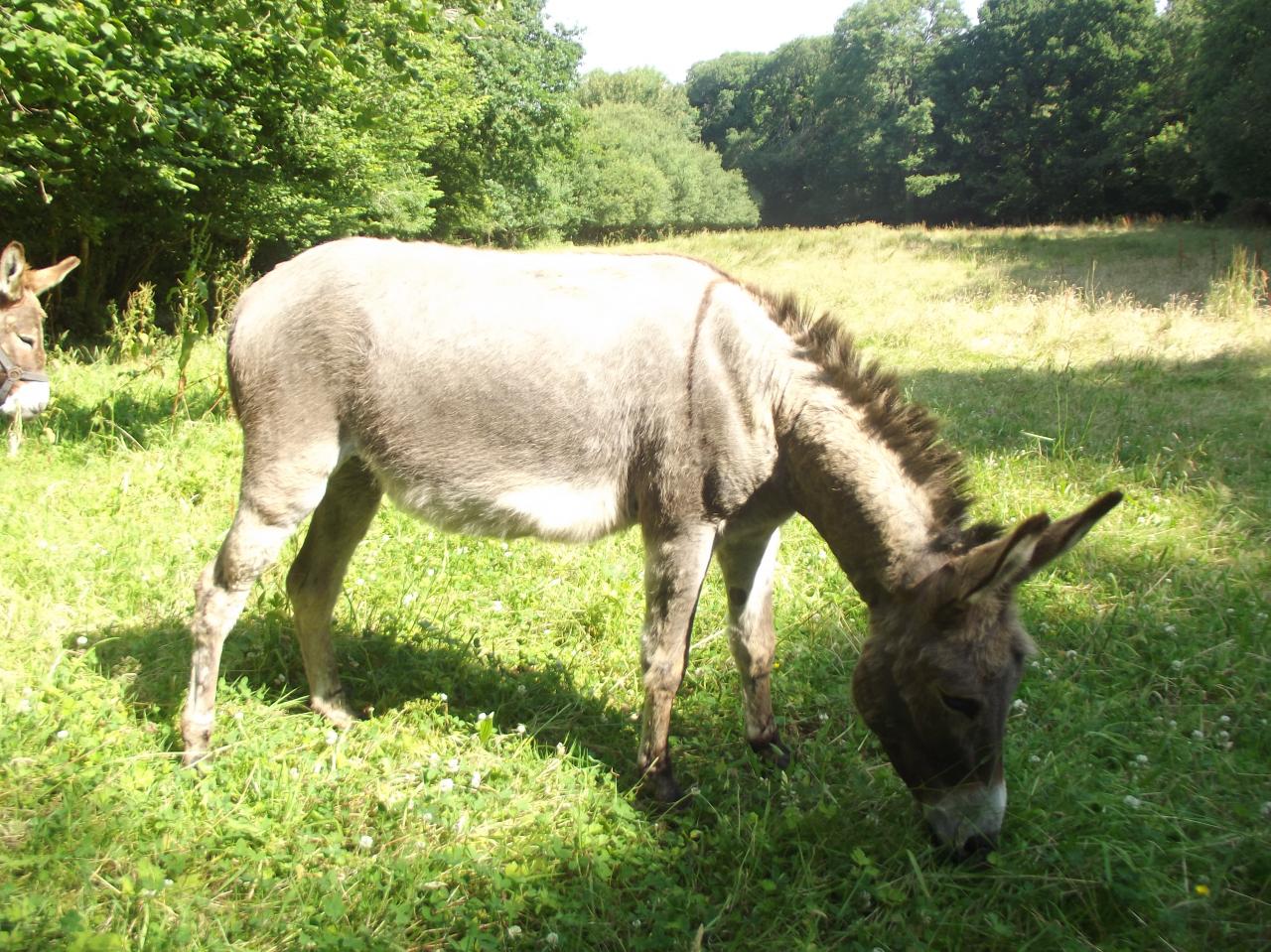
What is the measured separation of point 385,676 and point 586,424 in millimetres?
1644

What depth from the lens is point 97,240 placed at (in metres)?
10.5

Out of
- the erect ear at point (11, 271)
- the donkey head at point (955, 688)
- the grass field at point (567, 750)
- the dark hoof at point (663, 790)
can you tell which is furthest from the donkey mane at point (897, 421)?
the erect ear at point (11, 271)

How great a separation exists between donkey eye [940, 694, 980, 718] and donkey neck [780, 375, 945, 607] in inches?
14.4

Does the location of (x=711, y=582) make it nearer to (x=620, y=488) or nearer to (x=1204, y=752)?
(x=620, y=488)

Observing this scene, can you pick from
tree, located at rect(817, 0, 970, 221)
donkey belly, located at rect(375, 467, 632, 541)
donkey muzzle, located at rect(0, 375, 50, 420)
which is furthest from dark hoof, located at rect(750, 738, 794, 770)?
tree, located at rect(817, 0, 970, 221)

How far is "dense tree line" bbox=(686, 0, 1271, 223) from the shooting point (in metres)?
26.0

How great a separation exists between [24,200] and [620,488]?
11.0 meters

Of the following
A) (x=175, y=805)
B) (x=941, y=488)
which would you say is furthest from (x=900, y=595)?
(x=175, y=805)

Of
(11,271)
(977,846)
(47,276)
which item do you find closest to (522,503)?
(977,846)

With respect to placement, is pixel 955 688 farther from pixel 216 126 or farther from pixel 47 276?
pixel 216 126

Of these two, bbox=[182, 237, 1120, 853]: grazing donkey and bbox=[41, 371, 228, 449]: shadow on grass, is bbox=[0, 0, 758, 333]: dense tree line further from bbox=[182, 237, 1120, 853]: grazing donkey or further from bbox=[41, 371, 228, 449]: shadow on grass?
bbox=[182, 237, 1120, 853]: grazing donkey

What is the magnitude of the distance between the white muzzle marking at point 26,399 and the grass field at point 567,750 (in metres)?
0.18

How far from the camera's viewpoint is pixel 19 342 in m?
6.10

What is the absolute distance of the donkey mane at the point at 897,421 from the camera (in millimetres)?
2643
